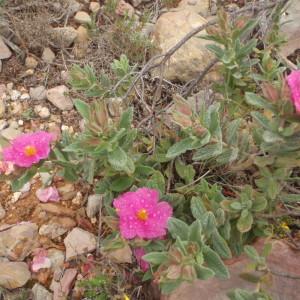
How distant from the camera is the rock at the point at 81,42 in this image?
2.56 metres

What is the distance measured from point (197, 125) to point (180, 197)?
38cm

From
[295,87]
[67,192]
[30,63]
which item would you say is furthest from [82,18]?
[295,87]

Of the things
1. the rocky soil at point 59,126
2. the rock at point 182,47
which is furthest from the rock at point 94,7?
the rock at point 182,47

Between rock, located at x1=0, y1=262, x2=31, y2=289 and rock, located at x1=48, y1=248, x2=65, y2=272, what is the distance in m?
0.10

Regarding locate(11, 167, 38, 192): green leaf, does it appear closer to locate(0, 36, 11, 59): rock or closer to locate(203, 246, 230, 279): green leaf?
locate(203, 246, 230, 279): green leaf

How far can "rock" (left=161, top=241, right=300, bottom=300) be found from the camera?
167cm

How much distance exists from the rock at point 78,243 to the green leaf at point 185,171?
1.48ft

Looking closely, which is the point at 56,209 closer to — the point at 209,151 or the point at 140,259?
the point at 140,259

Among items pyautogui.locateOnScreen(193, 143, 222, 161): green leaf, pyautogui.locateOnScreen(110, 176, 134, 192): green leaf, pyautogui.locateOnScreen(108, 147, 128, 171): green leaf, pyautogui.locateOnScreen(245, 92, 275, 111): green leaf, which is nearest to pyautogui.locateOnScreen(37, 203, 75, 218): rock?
pyautogui.locateOnScreen(110, 176, 134, 192): green leaf

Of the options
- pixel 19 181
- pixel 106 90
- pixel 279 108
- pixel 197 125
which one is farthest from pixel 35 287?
pixel 279 108

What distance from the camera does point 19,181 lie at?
1626 mm

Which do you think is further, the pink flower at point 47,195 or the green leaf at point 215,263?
the pink flower at point 47,195

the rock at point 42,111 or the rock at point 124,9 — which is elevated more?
the rock at point 124,9

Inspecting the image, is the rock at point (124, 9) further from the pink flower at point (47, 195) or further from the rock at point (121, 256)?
the rock at point (121, 256)
